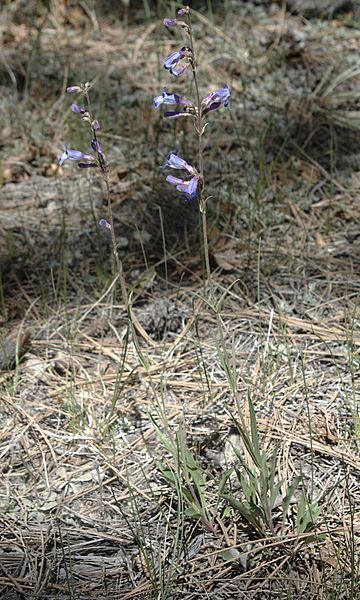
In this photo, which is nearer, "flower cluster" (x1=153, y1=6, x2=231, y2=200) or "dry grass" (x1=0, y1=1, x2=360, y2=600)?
"flower cluster" (x1=153, y1=6, x2=231, y2=200)

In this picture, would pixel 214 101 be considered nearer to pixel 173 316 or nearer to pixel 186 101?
pixel 186 101

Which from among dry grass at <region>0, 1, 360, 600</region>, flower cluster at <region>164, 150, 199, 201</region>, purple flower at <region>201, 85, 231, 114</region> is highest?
purple flower at <region>201, 85, 231, 114</region>

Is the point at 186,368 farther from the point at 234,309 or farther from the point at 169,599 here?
the point at 169,599

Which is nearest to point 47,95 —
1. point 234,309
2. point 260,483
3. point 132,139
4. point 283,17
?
point 132,139

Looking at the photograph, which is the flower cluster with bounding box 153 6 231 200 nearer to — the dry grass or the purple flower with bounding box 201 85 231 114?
the purple flower with bounding box 201 85 231 114

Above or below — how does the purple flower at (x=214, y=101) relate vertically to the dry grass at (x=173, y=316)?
above

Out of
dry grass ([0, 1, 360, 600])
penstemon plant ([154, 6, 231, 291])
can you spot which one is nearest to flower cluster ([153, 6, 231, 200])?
penstemon plant ([154, 6, 231, 291])

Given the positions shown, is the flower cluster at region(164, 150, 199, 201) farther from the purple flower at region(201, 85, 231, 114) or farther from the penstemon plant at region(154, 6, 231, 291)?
the purple flower at region(201, 85, 231, 114)

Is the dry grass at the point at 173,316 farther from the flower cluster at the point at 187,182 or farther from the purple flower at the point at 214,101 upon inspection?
the purple flower at the point at 214,101

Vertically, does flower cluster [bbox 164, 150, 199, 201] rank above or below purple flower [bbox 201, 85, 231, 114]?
below

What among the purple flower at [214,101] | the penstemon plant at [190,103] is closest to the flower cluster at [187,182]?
the penstemon plant at [190,103]
